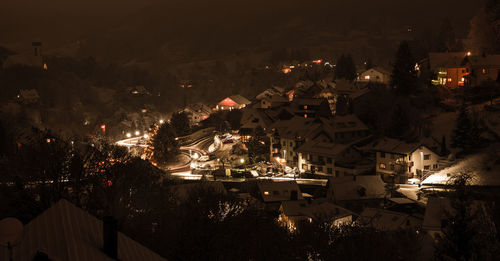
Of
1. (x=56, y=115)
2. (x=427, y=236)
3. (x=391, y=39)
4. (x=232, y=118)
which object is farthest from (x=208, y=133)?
(x=391, y=39)

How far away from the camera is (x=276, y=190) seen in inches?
1169

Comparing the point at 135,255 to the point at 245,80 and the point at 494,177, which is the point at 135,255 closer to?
the point at 494,177

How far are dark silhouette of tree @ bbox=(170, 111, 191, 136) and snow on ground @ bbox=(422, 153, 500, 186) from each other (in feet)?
109

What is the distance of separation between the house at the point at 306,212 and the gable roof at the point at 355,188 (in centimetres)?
268

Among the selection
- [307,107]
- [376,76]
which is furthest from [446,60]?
[307,107]

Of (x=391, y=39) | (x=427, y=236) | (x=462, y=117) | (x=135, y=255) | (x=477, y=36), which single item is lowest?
(x=427, y=236)

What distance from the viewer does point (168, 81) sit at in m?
97.4

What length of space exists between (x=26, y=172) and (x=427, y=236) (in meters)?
18.0

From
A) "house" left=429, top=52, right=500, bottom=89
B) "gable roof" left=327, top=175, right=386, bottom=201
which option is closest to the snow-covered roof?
"gable roof" left=327, top=175, right=386, bottom=201

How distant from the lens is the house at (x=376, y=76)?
51.8 m

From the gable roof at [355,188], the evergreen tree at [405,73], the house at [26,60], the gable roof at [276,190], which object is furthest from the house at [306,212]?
the house at [26,60]

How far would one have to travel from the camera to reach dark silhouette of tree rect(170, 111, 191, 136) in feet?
184

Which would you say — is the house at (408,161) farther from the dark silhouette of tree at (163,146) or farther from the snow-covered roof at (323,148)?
the dark silhouette of tree at (163,146)

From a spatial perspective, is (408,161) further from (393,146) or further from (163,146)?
(163,146)
